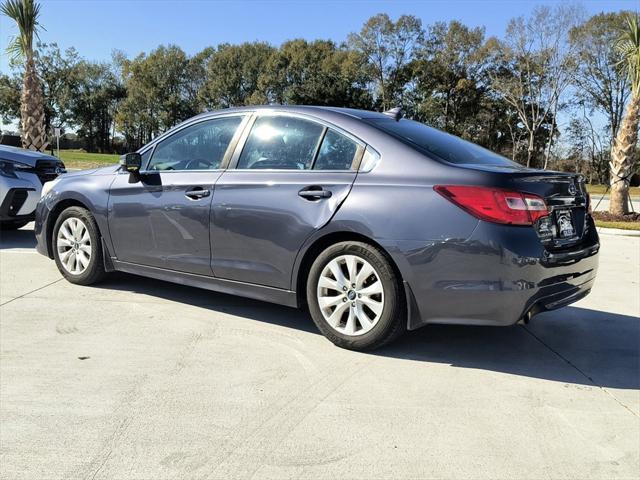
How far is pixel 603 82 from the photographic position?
43188 mm

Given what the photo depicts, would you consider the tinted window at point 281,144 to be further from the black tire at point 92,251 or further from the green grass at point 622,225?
the green grass at point 622,225

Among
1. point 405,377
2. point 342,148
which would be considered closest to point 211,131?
point 342,148

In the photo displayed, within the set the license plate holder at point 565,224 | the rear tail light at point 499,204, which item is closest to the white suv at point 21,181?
the rear tail light at point 499,204

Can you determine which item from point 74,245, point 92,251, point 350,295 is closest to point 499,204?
point 350,295

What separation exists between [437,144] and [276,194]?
1.21 m

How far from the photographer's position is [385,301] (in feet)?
11.7

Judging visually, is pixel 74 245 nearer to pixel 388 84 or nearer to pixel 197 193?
A: pixel 197 193

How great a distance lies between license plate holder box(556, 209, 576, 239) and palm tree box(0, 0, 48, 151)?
19.2m

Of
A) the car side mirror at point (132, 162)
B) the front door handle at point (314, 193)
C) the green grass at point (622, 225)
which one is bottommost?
the green grass at point (622, 225)

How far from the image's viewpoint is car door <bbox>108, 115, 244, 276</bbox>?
4.38 m

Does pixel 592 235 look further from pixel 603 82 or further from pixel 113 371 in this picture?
pixel 603 82

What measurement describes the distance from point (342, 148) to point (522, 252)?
142 centimetres

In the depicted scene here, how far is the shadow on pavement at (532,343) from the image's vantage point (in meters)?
3.63

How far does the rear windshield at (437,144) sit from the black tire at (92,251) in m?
2.77
